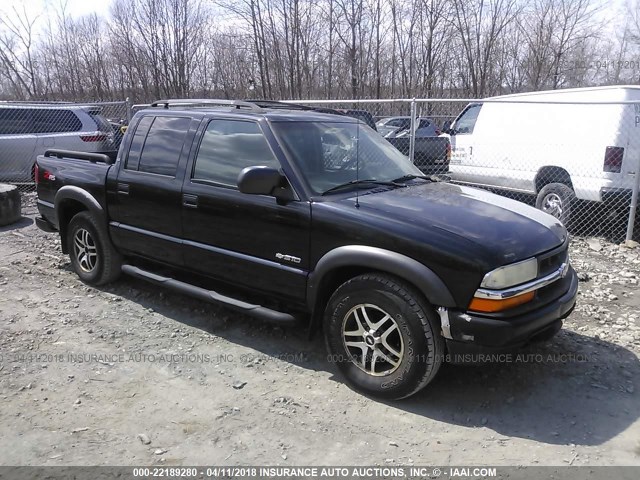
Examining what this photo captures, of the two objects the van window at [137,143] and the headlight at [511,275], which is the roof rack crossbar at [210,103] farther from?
the headlight at [511,275]

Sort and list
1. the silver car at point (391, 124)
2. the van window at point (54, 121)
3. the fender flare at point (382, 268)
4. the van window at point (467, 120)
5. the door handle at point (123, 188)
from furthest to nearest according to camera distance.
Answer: the silver car at point (391, 124) → the van window at point (54, 121) → the van window at point (467, 120) → the door handle at point (123, 188) → the fender flare at point (382, 268)

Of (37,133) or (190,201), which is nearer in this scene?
(190,201)

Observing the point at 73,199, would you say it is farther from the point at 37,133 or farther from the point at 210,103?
the point at 37,133

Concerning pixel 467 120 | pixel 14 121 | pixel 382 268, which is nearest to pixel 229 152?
pixel 382 268

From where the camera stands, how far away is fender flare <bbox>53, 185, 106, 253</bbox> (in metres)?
5.10

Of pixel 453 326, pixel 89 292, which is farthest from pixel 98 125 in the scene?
pixel 453 326

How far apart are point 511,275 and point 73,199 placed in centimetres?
434

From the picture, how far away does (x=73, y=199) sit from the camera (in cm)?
538

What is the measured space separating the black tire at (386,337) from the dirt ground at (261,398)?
0.63ft

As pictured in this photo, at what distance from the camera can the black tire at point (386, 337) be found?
3.20m

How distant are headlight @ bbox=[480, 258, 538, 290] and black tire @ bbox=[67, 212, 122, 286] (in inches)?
146

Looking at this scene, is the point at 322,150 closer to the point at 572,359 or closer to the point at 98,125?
the point at 572,359

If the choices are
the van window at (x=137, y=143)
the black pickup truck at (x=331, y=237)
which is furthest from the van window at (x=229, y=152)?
the van window at (x=137, y=143)

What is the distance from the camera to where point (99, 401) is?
349 cm
